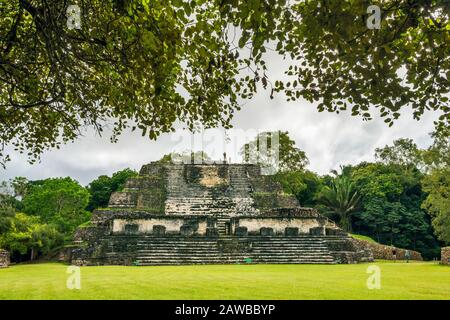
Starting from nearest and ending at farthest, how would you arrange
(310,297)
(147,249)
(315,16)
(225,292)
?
(315,16) < (310,297) < (225,292) < (147,249)

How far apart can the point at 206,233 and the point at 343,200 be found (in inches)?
667

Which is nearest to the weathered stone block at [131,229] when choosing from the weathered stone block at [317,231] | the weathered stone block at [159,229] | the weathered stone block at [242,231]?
the weathered stone block at [159,229]

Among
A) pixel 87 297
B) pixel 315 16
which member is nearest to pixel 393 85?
pixel 315 16

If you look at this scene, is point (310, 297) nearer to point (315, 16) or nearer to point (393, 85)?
point (393, 85)

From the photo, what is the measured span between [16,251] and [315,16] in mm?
17475

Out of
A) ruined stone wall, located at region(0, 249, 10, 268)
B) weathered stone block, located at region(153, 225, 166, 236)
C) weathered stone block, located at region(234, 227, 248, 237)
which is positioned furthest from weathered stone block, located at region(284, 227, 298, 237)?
ruined stone wall, located at region(0, 249, 10, 268)

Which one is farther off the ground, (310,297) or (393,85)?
(393,85)

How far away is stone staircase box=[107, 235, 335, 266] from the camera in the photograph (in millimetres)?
12712

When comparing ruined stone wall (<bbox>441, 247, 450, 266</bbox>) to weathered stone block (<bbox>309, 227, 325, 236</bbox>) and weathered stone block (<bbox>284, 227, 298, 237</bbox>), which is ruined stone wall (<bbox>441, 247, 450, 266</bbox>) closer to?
weathered stone block (<bbox>309, 227, 325, 236</bbox>)

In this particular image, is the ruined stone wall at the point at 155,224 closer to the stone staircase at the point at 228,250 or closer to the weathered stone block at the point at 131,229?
the weathered stone block at the point at 131,229

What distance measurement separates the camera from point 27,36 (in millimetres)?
5586

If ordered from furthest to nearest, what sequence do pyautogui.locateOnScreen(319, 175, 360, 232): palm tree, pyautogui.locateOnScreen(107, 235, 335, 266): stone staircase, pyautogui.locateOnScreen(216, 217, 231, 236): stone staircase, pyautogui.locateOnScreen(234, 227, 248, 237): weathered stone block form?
pyautogui.locateOnScreen(319, 175, 360, 232): palm tree → pyautogui.locateOnScreen(216, 217, 231, 236): stone staircase → pyautogui.locateOnScreen(234, 227, 248, 237): weathered stone block → pyautogui.locateOnScreen(107, 235, 335, 266): stone staircase

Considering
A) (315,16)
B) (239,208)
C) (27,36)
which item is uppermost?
(27,36)

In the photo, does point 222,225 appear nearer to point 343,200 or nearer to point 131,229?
point 131,229
